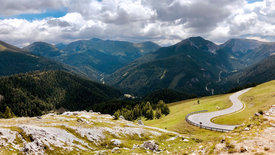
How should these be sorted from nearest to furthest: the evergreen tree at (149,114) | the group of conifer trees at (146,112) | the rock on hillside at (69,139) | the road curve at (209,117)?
the rock on hillside at (69,139), the road curve at (209,117), the group of conifer trees at (146,112), the evergreen tree at (149,114)

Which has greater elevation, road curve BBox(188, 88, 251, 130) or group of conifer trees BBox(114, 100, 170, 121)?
road curve BBox(188, 88, 251, 130)

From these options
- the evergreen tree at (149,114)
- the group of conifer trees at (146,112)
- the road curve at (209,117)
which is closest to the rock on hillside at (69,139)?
the road curve at (209,117)

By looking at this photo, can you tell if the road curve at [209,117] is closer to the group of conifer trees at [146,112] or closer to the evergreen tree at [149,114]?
the group of conifer trees at [146,112]

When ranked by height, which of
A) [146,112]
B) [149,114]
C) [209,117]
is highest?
[209,117]

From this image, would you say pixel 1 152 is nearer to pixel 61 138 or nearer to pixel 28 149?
pixel 28 149

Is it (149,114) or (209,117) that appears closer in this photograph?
(209,117)

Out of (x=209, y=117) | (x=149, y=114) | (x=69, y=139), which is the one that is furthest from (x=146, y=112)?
(x=69, y=139)

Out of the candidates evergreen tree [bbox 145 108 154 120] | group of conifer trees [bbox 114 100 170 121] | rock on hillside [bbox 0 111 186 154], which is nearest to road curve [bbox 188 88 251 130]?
rock on hillside [bbox 0 111 186 154]

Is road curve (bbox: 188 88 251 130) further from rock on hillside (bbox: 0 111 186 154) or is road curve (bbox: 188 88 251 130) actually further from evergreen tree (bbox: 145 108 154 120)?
evergreen tree (bbox: 145 108 154 120)

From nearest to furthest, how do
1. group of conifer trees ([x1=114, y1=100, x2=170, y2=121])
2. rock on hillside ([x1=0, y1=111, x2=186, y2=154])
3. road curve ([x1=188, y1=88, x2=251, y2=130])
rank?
rock on hillside ([x1=0, y1=111, x2=186, y2=154])
road curve ([x1=188, y1=88, x2=251, y2=130])
group of conifer trees ([x1=114, y1=100, x2=170, y2=121])

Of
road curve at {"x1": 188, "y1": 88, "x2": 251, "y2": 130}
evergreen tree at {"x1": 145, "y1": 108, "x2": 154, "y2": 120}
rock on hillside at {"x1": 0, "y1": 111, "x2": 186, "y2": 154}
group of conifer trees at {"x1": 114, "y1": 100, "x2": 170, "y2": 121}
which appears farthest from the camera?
evergreen tree at {"x1": 145, "y1": 108, "x2": 154, "y2": 120}

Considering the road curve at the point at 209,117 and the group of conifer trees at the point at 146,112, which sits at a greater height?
the road curve at the point at 209,117

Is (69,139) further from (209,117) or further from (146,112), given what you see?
(146,112)

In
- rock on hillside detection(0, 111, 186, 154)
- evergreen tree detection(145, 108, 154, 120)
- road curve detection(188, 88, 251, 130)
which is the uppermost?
rock on hillside detection(0, 111, 186, 154)
